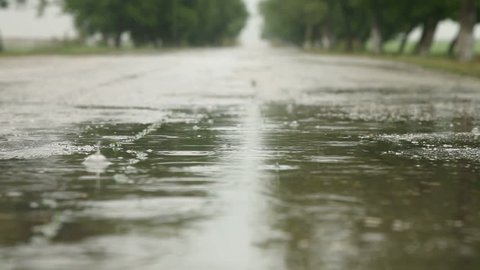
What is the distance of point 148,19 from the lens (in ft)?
337

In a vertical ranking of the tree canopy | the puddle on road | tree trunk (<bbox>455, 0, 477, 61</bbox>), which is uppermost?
the tree canopy

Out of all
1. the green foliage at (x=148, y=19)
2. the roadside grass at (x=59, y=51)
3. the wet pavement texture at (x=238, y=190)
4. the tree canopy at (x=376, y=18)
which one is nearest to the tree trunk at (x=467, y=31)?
the tree canopy at (x=376, y=18)

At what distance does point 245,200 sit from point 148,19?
321ft

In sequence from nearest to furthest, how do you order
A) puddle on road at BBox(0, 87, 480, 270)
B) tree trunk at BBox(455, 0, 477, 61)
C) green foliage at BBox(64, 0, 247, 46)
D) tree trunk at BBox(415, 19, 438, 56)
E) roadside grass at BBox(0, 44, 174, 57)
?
puddle on road at BBox(0, 87, 480, 270) → tree trunk at BBox(455, 0, 477, 61) → roadside grass at BBox(0, 44, 174, 57) → tree trunk at BBox(415, 19, 438, 56) → green foliage at BBox(64, 0, 247, 46)

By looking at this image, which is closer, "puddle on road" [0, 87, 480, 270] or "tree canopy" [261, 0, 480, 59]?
"puddle on road" [0, 87, 480, 270]

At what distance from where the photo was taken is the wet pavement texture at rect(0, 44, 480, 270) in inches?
187

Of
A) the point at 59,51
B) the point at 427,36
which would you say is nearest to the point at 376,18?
the point at 427,36

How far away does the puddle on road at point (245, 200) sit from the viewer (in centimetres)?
471

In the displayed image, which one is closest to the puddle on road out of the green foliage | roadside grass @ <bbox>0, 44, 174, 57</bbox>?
roadside grass @ <bbox>0, 44, 174, 57</bbox>

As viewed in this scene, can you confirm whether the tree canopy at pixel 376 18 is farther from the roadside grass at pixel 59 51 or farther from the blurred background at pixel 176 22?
the roadside grass at pixel 59 51

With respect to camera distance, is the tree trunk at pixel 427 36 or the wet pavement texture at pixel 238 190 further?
the tree trunk at pixel 427 36

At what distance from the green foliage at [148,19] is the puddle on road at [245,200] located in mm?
86391

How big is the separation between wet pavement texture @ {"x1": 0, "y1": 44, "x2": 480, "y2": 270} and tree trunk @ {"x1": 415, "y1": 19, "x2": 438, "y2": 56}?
51.3 meters

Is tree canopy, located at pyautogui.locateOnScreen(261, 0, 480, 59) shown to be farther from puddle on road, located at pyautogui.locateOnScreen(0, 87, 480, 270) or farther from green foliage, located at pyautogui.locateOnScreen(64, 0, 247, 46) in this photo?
puddle on road, located at pyautogui.locateOnScreen(0, 87, 480, 270)
